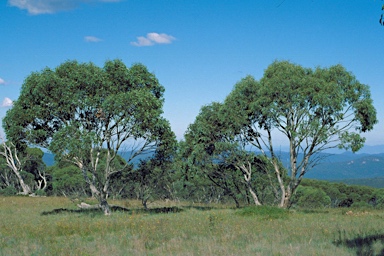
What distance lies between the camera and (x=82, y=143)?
2217cm

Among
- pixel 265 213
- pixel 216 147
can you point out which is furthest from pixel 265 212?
pixel 216 147

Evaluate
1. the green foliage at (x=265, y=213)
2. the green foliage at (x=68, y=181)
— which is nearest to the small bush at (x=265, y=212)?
the green foliage at (x=265, y=213)

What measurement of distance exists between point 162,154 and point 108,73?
6.63 metres

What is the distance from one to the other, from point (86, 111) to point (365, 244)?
17.8 meters

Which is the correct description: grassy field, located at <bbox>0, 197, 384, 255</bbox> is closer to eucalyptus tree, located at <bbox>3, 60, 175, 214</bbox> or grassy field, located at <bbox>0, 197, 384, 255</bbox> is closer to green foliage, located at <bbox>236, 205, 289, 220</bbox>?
green foliage, located at <bbox>236, 205, 289, 220</bbox>

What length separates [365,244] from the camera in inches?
514

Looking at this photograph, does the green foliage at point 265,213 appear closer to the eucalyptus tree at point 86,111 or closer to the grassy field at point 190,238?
the grassy field at point 190,238

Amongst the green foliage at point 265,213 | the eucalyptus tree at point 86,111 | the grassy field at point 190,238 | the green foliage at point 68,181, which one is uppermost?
the eucalyptus tree at point 86,111

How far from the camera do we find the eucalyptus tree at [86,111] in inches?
930

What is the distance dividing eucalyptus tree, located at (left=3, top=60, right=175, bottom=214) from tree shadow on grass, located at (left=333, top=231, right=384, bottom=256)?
13.7 m

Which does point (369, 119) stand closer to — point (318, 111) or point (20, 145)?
point (318, 111)

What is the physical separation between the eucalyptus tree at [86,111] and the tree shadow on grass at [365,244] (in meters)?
13.7

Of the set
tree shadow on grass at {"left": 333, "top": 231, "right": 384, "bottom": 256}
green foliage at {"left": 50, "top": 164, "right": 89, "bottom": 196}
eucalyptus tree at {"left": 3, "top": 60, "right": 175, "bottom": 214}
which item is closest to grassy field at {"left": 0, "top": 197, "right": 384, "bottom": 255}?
tree shadow on grass at {"left": 333, "top": 231, "right": 384, "bottom": 256}

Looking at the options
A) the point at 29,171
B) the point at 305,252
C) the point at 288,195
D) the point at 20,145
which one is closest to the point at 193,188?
the point at 29,171
